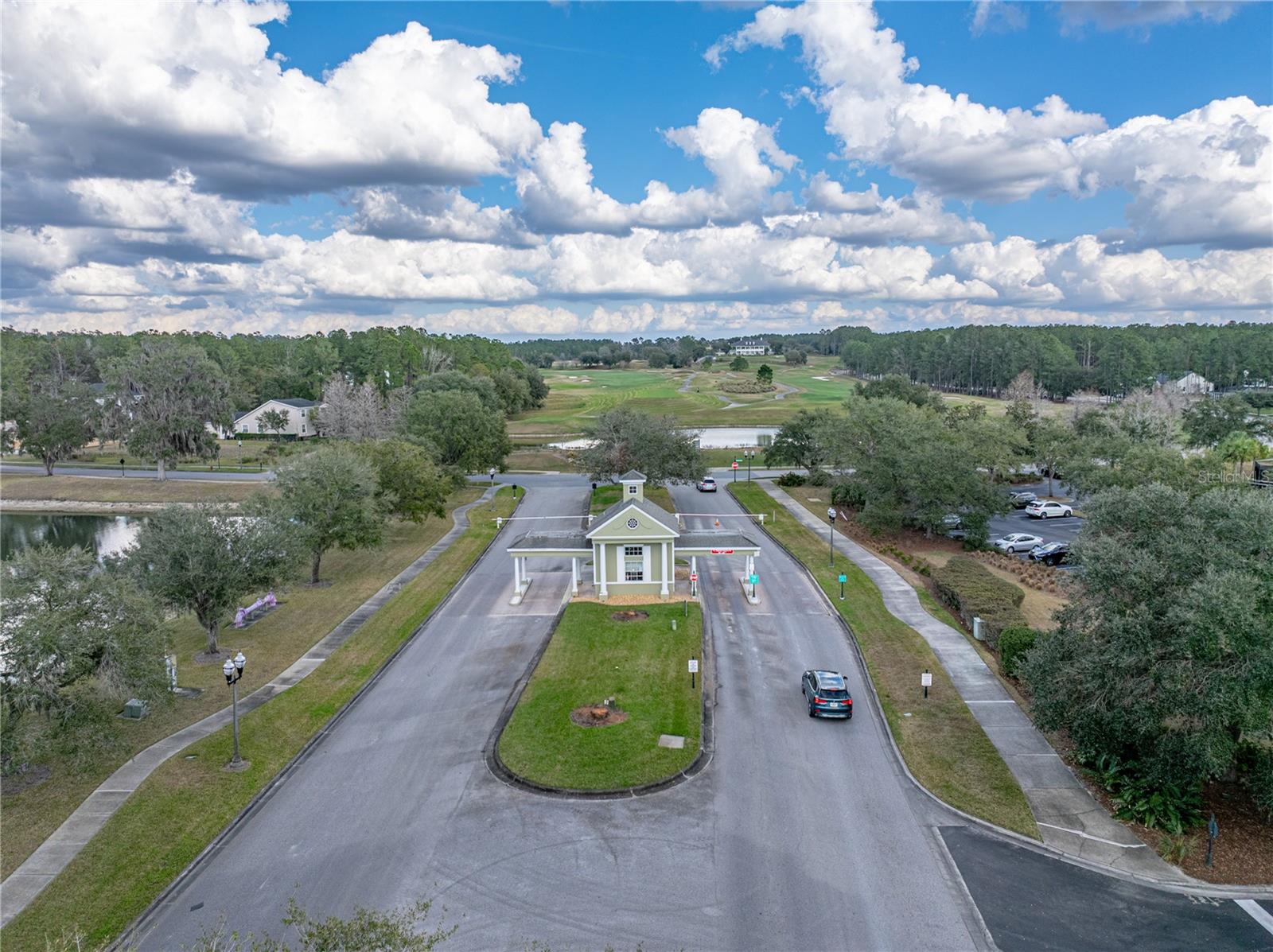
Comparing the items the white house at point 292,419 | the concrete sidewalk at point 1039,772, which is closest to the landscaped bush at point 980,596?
the concrete sidewalk at point 1039,772

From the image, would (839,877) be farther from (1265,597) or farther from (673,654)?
(673,654)

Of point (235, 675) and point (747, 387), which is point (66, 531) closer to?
point (235, 675)

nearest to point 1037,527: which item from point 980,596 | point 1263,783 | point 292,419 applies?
point 980,596

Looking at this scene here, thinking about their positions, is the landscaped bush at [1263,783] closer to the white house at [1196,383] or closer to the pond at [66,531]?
the pond at [66,531]

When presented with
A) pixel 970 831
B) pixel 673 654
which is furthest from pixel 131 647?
pixel 970 831

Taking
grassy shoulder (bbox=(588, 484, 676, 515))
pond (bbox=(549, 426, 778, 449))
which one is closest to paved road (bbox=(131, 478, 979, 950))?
grassy shoulder (bbox=(588, 484, 676, 515))
